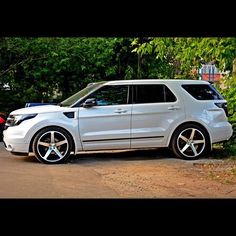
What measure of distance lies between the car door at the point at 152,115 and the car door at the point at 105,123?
0.57 ft

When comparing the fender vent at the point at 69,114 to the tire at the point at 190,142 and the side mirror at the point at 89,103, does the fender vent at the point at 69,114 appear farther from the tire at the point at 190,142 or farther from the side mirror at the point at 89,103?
the tire at the point at 190,142

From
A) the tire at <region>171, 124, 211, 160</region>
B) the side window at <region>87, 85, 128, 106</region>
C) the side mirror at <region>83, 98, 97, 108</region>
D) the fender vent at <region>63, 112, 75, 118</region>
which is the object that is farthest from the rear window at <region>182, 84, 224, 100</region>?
the fender vent at <region>63, 112, 75, 118</region>

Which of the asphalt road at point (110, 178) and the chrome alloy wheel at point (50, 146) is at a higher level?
the chrome alloy wheel at point (50, 146)

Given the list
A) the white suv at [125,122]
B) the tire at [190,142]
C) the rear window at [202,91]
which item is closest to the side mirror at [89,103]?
the white suv at [125,122]

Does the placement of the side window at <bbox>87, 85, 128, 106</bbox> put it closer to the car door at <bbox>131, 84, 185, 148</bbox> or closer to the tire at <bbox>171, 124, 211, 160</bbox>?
the car door at <bbox>131, 84, 185, 148</bbox>

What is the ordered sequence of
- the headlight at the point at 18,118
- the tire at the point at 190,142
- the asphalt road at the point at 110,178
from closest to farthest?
1. the asphalt road at the point at 110,178
2. the headlight at the point at 18,118
3. the tire at the point at 190,142

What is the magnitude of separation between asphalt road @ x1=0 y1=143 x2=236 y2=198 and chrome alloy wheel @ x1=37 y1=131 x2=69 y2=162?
21cm

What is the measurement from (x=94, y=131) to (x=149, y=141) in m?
1.15

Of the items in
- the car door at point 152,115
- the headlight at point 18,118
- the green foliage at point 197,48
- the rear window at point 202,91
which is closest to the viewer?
the green foliage at point 197,48

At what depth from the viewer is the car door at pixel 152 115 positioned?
30.5ft
